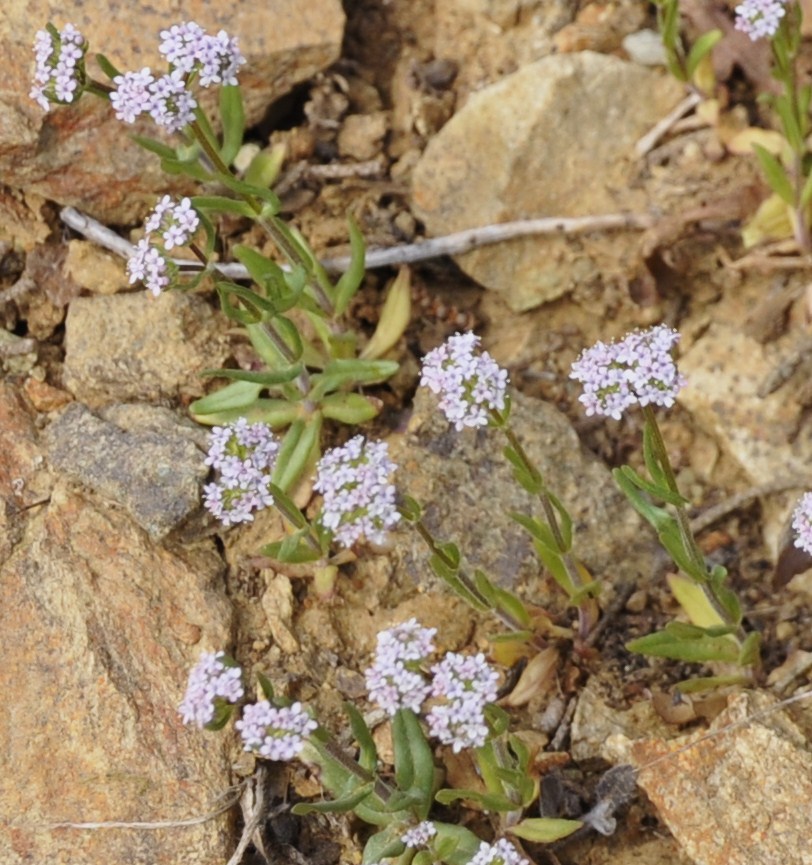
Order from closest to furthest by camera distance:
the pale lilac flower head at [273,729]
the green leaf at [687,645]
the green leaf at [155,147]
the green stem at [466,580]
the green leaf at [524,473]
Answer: the pale lilac flower head at [273,729] → the green stem at [466,580] → the green leaf at [524,473] → the green leaf at [687,645] → the green leaf at [155,147]

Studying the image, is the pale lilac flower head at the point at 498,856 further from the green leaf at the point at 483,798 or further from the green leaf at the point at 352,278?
the green leaf at the point at 352,278

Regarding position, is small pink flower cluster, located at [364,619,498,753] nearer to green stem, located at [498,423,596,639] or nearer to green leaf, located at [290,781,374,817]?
green leaf, located at [290,781,374,817]

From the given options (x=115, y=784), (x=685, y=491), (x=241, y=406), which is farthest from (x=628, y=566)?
(x=115, y=784)

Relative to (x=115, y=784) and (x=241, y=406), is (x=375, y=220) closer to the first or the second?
(x=241, y=406)

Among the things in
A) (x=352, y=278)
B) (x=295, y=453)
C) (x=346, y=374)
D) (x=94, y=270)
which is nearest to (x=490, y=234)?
(x=352, y=278)

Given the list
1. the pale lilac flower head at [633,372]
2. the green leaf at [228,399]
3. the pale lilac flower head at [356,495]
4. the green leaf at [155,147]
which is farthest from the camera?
the green leaf at [228,399]

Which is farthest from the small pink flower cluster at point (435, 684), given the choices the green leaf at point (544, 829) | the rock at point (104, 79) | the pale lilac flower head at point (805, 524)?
the rock at point (104, 79)
